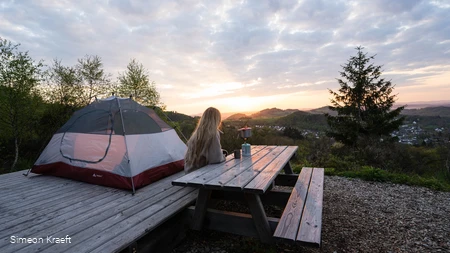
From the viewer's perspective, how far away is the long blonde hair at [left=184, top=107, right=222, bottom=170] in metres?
2.54

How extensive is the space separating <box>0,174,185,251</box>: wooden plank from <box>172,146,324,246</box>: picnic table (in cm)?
75

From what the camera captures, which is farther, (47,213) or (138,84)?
(138,84)

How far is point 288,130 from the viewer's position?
11492 millimetres

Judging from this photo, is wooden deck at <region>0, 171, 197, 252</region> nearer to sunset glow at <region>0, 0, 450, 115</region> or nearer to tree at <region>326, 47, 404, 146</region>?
sunset glow at <region>0, 0, 450, 115</region>

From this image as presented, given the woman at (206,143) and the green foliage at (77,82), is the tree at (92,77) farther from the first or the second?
the woman at (206,143)

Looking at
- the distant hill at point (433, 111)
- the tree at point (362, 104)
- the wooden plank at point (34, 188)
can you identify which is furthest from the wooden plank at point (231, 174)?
the distant hill at point (433, 111)

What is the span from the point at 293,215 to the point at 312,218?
6.2 inches

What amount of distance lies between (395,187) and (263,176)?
355 centimetres

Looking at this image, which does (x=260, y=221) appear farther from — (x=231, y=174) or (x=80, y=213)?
(x=80, y=213)

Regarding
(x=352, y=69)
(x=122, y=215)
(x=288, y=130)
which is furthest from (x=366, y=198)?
(x=352, y=69)

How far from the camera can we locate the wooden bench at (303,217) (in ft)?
4.67

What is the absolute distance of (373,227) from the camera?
99.7 inches

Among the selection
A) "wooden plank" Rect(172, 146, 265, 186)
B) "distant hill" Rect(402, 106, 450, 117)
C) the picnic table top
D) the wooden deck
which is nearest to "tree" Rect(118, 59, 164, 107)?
the wooden deck

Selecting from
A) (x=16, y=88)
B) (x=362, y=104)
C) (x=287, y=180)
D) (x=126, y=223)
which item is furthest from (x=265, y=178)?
(x=362, y=104)
